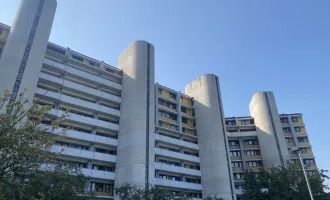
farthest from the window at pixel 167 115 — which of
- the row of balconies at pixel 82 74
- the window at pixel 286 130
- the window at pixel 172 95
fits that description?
the window at pixel 286 130

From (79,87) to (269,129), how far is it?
4349 centimetres

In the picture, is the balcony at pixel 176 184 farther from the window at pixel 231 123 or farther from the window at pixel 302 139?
the window at pixel 302 139

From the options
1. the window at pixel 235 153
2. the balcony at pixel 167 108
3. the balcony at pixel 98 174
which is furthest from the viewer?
the window at pixel 235 153

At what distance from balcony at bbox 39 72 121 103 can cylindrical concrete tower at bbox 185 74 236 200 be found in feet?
62.9

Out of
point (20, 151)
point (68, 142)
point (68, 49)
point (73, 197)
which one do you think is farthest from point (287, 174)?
point (68, 49)

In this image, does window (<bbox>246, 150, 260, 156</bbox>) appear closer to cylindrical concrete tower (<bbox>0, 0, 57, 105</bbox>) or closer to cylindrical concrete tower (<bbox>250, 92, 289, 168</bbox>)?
cylindrical concrete tower (<bbox>250, 92, 289, 168</bbox>)

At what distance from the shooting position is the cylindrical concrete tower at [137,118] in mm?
43250

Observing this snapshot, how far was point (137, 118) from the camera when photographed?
1859 inches

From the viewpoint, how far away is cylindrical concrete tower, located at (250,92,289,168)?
60438 millimetres

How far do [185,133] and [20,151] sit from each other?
156ft

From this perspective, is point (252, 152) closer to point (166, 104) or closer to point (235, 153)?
point (235, 153)

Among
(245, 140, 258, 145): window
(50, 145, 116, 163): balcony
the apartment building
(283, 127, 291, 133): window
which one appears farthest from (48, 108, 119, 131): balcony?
(283, 127, 291, 133): window

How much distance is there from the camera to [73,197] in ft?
69.9

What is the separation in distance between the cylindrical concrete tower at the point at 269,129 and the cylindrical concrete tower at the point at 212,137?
12.5 meters
